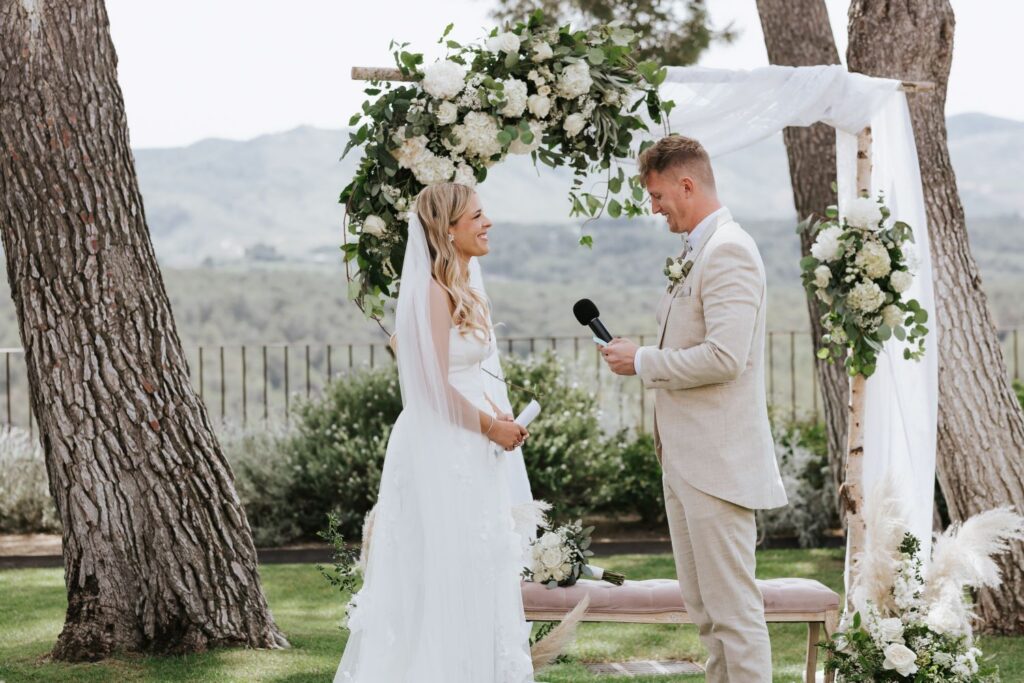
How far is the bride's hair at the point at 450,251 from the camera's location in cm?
378

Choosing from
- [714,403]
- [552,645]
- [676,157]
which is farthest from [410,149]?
[552,645]

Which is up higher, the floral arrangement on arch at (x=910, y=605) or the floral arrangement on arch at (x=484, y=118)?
the floral arrangement on arch at (x=484, y=118)

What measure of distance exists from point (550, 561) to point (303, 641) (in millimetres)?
1343

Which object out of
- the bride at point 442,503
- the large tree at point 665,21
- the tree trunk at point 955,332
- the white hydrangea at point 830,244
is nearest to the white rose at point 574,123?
the bride at point 442,503

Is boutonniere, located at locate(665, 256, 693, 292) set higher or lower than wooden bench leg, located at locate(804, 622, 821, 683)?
higher

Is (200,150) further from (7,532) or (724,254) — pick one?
(724,254)

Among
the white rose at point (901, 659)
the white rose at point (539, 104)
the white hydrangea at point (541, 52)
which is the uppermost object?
the white hydrangea at point (541, 52)

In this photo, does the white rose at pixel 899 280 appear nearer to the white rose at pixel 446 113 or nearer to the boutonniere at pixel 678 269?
the boutonniere at pixel 678 269

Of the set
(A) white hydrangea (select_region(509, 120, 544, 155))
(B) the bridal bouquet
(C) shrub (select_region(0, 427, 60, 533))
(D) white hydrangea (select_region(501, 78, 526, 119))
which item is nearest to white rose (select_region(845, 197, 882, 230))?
(A) white hydrangea (select_region(509, 120, 544, 155))

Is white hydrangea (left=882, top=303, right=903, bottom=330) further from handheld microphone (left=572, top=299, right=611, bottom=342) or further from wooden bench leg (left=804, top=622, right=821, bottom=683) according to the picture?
handheld microphone (left=572, top=299, right=611, bottom=342)

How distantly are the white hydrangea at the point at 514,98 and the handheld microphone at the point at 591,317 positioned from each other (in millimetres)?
870

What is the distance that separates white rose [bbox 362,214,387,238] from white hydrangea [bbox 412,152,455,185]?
0.21m

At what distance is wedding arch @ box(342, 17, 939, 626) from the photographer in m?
4.28

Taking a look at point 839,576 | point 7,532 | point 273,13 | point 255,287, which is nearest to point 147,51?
point 273,13
